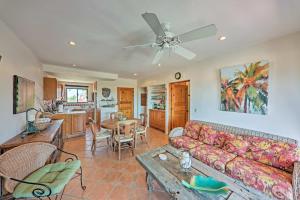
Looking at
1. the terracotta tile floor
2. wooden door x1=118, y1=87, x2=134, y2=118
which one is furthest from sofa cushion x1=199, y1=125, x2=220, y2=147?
wooden door x1=118, y1=87, x2=134, y2=118

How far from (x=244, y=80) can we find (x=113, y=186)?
321 cm

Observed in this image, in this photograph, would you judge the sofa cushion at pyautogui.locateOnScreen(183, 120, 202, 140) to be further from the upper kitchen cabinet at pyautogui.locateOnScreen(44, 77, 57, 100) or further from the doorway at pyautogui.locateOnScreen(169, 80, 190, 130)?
the upper kitchen cabinet at pyautogui.locateOnScreen(44, 77, 57, 100)

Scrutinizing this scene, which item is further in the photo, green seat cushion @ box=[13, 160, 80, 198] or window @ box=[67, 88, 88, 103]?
window @ box=[67, 88, 88, 103]

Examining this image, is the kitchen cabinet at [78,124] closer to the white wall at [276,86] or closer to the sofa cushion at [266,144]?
the white wall at [276,86]

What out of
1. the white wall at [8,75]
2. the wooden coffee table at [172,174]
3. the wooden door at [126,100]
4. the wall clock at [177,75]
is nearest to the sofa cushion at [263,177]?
the wooden coffee table at [172,174]

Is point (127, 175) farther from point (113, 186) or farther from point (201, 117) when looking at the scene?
point (201, 117)

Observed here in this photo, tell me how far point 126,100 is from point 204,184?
594 cm

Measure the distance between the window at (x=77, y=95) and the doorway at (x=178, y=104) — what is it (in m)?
5.61

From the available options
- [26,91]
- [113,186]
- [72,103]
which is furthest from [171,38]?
[72,103]

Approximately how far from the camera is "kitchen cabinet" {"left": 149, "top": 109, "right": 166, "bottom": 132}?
214 inches

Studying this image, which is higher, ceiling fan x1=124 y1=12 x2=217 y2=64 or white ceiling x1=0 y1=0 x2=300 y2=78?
white ceiling x1=0 y1=0 x2=300 y2=78

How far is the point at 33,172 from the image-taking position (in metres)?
1.71

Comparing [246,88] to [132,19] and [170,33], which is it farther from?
[132,19]

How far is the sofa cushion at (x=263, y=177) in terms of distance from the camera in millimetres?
1470
